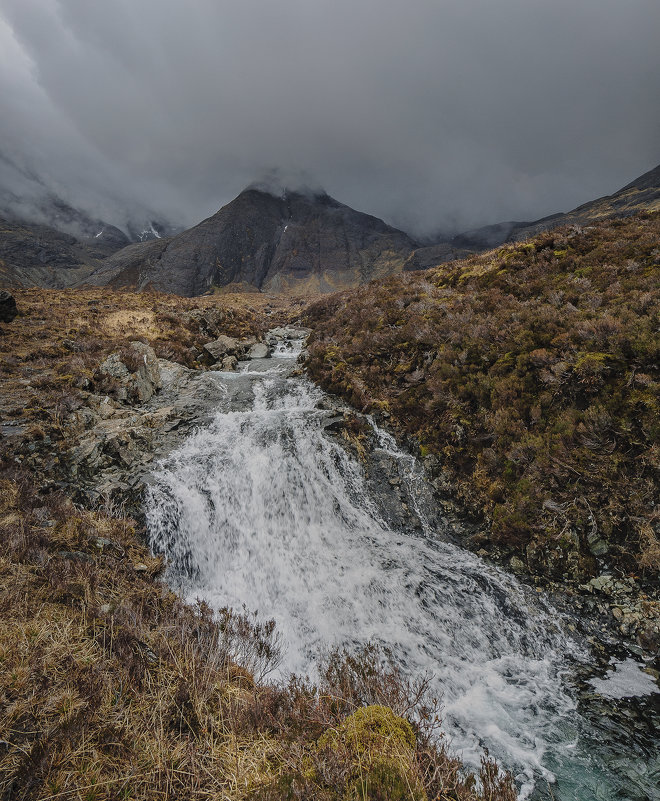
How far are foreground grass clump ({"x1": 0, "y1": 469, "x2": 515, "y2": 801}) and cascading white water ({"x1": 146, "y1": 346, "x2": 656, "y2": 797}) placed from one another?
57.2 inches

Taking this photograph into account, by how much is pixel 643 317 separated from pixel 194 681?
38.7 ft

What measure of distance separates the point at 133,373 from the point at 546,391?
16220 mm

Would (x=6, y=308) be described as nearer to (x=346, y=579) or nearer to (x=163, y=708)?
(x=346, y=579)

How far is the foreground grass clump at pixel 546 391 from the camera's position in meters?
7.12

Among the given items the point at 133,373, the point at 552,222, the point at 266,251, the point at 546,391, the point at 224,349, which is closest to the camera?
the point at 546,391

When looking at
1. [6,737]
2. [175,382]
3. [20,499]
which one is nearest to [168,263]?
[175,382]

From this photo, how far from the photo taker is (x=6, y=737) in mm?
2438

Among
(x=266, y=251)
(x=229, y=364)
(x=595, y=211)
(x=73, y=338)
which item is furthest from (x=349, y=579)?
(x=266, y=251)

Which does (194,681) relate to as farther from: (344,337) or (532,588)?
(344,337)

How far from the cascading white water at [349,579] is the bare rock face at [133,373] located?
164 inches

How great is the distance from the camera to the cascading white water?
5.46 m

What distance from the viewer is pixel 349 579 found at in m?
8.04

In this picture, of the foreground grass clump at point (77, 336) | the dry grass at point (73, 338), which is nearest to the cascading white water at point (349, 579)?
the dry grass at point (73, 338)

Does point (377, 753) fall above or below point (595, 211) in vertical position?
below
